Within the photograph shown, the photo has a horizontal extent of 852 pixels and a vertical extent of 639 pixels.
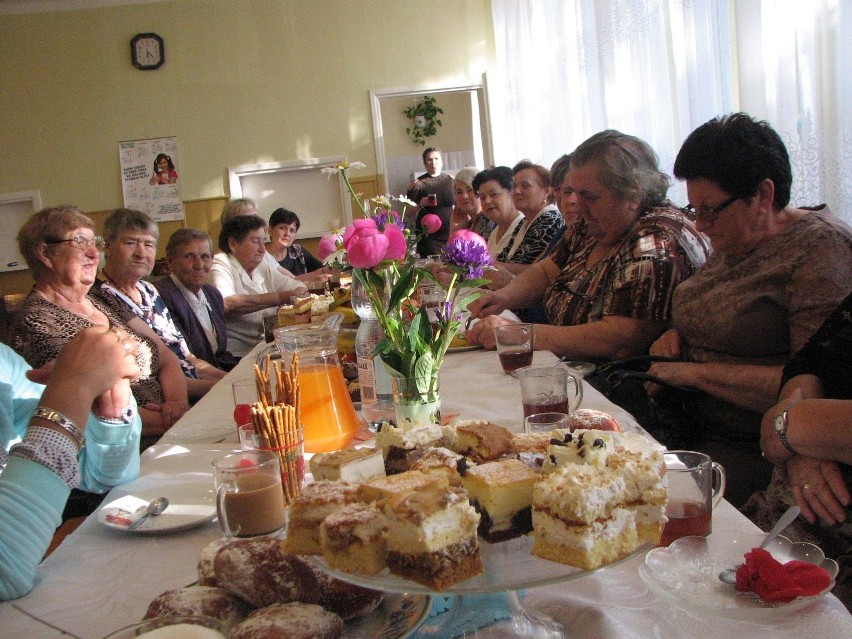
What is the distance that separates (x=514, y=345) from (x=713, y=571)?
1.10m

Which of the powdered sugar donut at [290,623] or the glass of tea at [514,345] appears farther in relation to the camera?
the glass of tea at [514,345]

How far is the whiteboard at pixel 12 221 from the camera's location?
6.90m

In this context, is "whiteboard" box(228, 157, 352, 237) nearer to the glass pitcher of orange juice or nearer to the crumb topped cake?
the glass pitcher of orange juice

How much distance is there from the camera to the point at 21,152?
271 inches

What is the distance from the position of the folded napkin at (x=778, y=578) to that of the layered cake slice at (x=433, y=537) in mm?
297

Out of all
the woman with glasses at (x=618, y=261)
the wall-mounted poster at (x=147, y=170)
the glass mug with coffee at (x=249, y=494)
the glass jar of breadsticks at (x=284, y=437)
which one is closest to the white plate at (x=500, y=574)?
the glass mug with coffee at (x=249, y=494)

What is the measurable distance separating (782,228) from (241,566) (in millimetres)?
1637

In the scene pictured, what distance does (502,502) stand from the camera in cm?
71

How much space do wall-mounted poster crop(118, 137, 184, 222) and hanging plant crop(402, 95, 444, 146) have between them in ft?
8.20

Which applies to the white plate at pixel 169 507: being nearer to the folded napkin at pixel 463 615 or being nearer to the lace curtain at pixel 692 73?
the folded napkin at pixel 463 615

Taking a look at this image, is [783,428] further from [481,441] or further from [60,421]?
[60,421]

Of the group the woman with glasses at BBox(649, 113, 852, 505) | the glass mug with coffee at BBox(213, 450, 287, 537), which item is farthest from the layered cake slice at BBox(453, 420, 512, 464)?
the woman with glasses at BBox(649, 113, 852, 505)

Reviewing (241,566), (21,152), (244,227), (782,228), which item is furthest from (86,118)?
(241,566)

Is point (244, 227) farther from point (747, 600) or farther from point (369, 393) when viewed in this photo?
point (747, 600)
